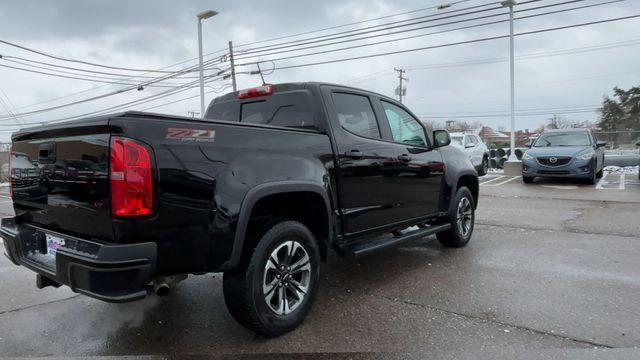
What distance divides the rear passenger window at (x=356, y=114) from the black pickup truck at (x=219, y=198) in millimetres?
13

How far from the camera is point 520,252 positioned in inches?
237

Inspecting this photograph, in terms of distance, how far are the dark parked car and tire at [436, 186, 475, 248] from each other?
856 centimetres

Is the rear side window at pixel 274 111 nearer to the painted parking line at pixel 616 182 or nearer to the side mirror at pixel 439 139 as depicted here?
the side mirror at pixel 439 139

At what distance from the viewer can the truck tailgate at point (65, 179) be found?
282 cm

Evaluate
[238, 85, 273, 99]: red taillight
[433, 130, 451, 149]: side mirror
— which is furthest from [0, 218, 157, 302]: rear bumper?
[433, 130, 451, 149]: side mirror

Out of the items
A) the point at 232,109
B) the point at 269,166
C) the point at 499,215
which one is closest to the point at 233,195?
the point at 269,166

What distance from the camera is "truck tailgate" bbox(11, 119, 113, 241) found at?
2.82 m

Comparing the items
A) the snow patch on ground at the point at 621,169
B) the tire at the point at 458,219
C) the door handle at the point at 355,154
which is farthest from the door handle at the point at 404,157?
the snow patch on ground at the point at 621,169

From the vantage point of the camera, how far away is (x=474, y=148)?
17328mm

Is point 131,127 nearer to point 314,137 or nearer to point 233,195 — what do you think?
point 233,195

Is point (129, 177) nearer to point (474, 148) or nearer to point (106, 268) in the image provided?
point (106, 268)

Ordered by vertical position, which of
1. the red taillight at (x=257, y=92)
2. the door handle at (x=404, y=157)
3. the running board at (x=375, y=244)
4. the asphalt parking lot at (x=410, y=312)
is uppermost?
the red taillight at (x=257, y=92)

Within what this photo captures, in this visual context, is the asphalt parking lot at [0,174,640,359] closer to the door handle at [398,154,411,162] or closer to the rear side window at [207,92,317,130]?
the door handle at [398,154,411,162]

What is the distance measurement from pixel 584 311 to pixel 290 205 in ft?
8.28
